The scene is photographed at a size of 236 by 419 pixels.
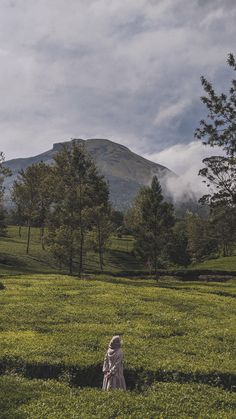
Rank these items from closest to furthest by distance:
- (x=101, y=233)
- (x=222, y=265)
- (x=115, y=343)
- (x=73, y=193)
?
1. (x=115, y=343)
2. (x=73, y=193)
3. (x=101, y=233)
4. (x=222, y=265)

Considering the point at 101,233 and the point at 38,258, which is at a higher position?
the point at 101,233

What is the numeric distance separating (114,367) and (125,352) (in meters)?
4.34

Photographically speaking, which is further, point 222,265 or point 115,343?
point 222,265

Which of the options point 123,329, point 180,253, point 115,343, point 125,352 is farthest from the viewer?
point 180,253

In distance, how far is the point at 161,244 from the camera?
66.1 metres

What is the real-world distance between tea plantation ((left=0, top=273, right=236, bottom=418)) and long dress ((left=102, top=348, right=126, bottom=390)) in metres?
0.65

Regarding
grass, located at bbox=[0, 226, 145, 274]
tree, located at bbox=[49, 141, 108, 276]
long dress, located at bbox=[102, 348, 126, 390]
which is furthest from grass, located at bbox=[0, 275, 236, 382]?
grass, located at bbox=[0, 226, 145, 274]

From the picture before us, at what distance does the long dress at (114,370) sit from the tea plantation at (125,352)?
0.65 m

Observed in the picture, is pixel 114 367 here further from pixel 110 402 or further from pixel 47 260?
pixel 47 260

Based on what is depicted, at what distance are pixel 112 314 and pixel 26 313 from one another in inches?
228

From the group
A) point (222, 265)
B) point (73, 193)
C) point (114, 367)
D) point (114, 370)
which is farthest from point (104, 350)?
point (222, 265)

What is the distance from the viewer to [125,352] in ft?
74.2

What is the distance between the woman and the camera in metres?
18.4

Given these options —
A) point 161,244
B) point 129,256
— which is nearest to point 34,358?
point 161,244
